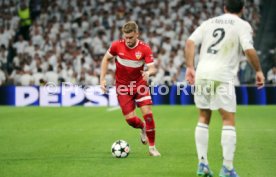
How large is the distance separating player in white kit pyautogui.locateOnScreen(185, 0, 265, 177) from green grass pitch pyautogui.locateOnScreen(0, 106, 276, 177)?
91 centimetres

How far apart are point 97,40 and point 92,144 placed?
642 inches

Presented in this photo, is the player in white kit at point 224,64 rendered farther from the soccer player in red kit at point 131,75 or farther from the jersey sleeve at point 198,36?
the soccer player in red kit at point 131,75

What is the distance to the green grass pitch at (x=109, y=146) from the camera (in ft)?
30.2

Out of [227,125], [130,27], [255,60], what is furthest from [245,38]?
[130,27]

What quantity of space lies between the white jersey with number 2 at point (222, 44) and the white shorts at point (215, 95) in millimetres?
74

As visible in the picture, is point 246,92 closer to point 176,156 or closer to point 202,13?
point 202,13

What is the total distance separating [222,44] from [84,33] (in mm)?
21761

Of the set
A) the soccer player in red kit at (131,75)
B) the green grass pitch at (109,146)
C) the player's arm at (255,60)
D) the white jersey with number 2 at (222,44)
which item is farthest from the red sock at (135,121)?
the player's arm at (255,60)

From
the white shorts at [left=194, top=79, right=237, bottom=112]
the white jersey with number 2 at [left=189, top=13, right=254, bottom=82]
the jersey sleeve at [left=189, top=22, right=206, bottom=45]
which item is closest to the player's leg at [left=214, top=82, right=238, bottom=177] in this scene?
the white shorts at [left=194, top=79, right=237, bottom=112]

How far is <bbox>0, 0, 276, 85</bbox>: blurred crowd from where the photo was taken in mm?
26922

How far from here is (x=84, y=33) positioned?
29.5 meters

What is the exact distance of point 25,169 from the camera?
366 inches

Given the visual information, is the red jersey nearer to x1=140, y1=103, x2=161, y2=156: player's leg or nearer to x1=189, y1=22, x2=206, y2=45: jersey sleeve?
x1=140, y1=103, x2=161, y2=156: player's leg

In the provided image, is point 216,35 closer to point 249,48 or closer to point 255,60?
point 249,48
